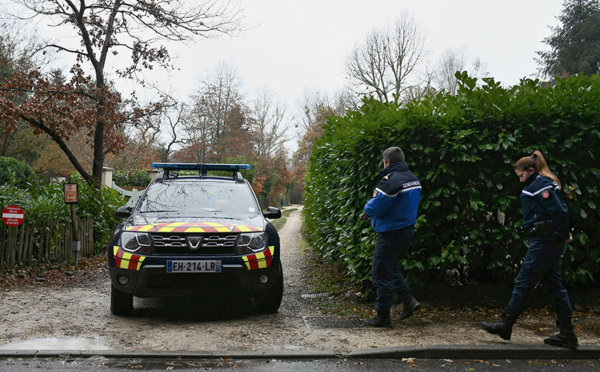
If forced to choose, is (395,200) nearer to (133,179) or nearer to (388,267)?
(388,267)

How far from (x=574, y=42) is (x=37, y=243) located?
44.2 metres

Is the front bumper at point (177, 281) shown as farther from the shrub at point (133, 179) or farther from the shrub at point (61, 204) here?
the shrub at point (133, 179)

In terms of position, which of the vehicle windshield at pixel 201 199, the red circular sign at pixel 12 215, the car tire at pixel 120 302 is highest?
the vehicle windshield at pixel 201 199

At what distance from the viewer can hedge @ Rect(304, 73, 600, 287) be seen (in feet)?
20.2

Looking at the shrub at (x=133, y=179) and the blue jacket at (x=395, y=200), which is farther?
the shrub at (x=133, y=179)

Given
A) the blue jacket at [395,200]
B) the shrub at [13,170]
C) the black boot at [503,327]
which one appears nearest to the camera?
the black boot at [503,327]

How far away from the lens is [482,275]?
692 centimetres

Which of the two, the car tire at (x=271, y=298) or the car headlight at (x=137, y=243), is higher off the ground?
the car headlight at (x=137, y=243)

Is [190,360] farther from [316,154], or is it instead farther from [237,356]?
[316,154]

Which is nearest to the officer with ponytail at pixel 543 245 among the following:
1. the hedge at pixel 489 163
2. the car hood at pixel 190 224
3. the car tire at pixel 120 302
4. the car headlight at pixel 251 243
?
the hedge at pixel 489 163

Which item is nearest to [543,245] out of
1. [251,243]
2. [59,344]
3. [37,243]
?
[251,243]

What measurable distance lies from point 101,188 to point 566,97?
10.9m

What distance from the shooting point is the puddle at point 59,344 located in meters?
4.99

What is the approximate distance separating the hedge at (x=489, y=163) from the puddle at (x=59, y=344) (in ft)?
10.9
